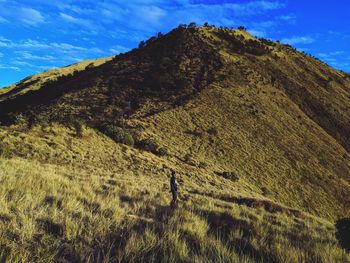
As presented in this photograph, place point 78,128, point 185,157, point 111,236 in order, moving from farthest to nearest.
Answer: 1. point 185,157
2. point 78,128
3. point 111,236

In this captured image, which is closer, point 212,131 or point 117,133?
point 117,133

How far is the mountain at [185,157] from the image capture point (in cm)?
642

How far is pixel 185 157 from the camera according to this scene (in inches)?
1479

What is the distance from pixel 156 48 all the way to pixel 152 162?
35.9 m

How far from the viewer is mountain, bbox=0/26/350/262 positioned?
253 inches

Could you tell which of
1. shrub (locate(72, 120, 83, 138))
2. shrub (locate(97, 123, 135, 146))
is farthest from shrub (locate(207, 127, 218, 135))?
shrub (locate(72, 120, 83, 138))

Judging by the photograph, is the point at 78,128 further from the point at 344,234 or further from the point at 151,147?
the point at 344,234

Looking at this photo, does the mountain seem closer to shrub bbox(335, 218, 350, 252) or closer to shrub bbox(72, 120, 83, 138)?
shrub bbox(72, 120, 83, 138)

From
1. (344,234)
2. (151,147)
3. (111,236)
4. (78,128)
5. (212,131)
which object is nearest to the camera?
(111,236)

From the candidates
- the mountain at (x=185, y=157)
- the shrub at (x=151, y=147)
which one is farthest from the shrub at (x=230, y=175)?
the shrub at (x=151, y=147)

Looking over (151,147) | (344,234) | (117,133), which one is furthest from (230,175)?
(344,234)

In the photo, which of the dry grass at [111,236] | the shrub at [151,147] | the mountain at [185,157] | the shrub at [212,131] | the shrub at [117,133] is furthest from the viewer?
the shrub at [212,131]

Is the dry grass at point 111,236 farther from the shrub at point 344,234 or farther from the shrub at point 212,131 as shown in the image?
the shrub at point 212,131

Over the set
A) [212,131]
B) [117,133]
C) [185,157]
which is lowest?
[185,157]
